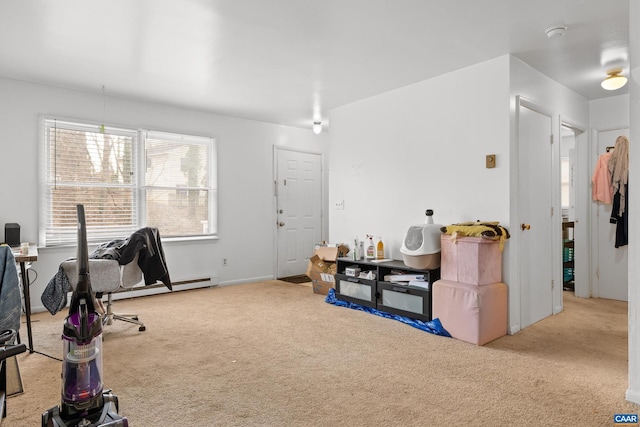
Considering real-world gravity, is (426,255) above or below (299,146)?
below

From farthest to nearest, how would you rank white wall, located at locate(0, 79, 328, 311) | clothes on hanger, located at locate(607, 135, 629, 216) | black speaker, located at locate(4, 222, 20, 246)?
clothes on hanger, located at locate(607, 135, 629, 216) → white wall, located at locate(0, 79, 328, 311) → black speaker, located at locate(4, 222, 20, 246)

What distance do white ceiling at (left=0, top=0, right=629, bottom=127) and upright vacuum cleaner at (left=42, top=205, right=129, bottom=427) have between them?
202 cm

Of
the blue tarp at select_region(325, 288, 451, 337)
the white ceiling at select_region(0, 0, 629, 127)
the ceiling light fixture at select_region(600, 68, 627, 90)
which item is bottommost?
the blue tarp at select_region(325, 288, 451, 337)

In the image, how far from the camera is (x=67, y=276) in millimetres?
3066

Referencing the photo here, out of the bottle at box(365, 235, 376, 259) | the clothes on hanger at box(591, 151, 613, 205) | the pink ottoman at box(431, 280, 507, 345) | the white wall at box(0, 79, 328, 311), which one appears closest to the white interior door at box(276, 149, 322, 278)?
the white wall at box(0, 79, 328, 311)

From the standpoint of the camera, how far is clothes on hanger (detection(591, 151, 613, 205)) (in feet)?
14.8

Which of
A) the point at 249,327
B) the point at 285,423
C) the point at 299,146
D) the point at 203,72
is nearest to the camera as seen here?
the point at 285,423

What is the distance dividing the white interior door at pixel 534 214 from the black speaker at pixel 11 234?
476 centimetres

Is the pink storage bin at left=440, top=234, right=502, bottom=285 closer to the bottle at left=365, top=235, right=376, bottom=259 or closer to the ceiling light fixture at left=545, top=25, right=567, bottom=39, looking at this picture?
the bottle at left=365, top=235, right=376, bottom=259

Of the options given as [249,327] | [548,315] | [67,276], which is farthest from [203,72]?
[548,315]

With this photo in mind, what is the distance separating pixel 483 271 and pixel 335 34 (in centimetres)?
225

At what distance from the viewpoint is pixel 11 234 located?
3791 mm

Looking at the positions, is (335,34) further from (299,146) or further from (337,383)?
(299,146)

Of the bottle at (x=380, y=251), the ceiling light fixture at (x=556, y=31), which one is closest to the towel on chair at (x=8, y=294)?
the bottle at (x=380, y=251)
